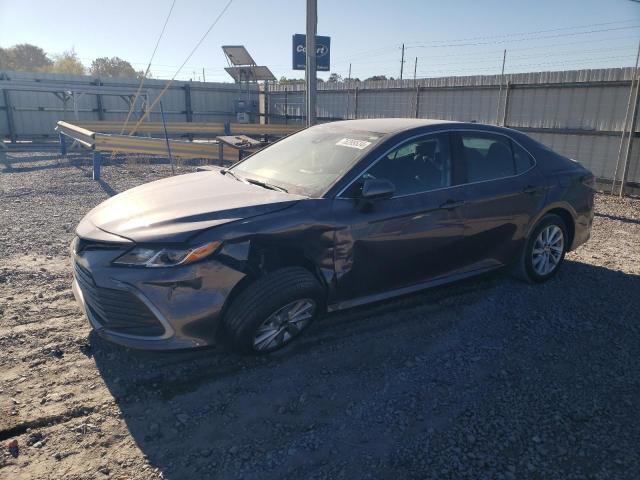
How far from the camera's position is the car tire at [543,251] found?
492 cm

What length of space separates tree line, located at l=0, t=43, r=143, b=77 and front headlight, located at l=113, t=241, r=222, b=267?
5892 centimetres

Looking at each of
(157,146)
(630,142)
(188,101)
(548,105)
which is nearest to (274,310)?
(630,142)

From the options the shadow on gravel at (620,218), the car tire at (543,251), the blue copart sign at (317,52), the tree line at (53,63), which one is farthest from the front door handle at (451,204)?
the tree line at (53,63)

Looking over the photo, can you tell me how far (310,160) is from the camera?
13.8 ft

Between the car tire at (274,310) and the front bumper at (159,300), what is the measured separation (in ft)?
0.43

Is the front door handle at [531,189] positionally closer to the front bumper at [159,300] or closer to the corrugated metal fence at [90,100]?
the front bumper at [159,300]

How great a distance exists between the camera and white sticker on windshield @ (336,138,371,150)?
13.2 feet

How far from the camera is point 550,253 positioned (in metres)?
5.10

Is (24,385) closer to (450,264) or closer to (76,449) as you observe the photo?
(76,449)

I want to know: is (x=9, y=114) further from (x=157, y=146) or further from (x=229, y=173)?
(x=229, y=173)

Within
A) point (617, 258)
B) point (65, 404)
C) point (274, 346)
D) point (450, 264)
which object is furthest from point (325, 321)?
point (617, 258)

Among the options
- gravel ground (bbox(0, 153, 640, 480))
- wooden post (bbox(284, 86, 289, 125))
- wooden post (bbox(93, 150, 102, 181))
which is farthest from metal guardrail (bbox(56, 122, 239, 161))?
wooden post (bbox(284, 86, 289, 125))

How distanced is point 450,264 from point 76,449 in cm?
309

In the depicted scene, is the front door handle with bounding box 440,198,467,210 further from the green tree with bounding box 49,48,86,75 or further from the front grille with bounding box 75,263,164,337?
the green tree with bounding box 49,48,86,75
